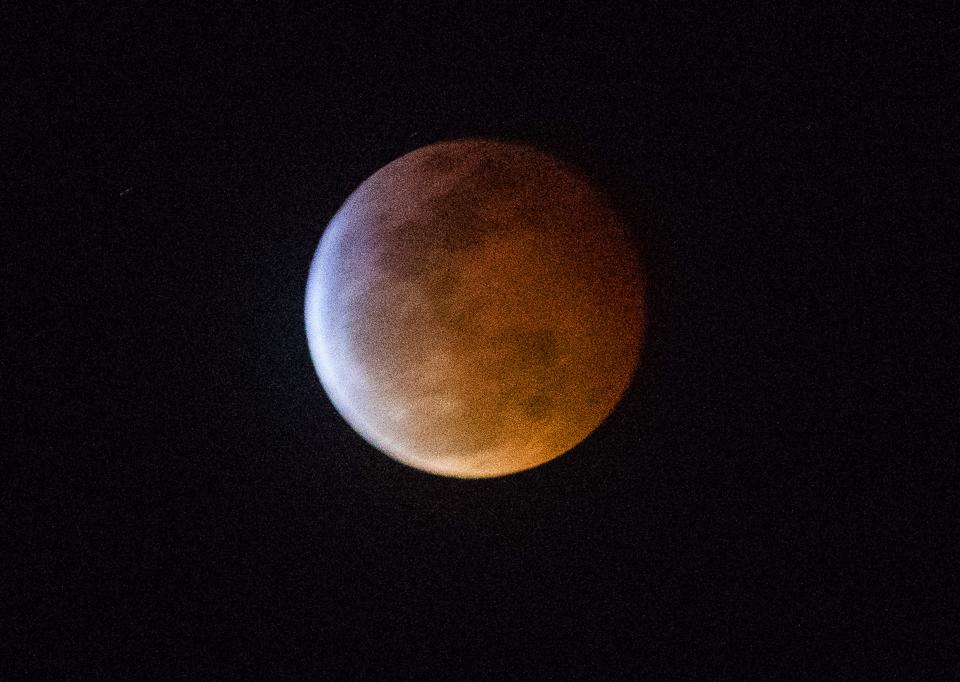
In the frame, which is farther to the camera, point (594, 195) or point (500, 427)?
point (594, 195)

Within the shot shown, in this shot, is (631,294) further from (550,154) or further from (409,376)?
(409,376)

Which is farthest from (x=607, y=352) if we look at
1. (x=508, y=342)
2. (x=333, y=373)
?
(x=333, y=373)

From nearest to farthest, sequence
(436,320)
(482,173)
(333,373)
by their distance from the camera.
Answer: (436,320) → (482,173) → (333,373)

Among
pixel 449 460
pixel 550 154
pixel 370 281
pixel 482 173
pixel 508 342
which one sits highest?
pixel 550 154

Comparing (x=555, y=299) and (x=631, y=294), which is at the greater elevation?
(x=631, y=294)

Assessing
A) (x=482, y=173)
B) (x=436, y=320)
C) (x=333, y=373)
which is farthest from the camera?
(x=333, y=373)

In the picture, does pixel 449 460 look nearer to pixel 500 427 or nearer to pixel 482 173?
pixel 500 427

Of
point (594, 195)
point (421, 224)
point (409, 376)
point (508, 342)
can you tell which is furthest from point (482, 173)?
point (409, 376)
